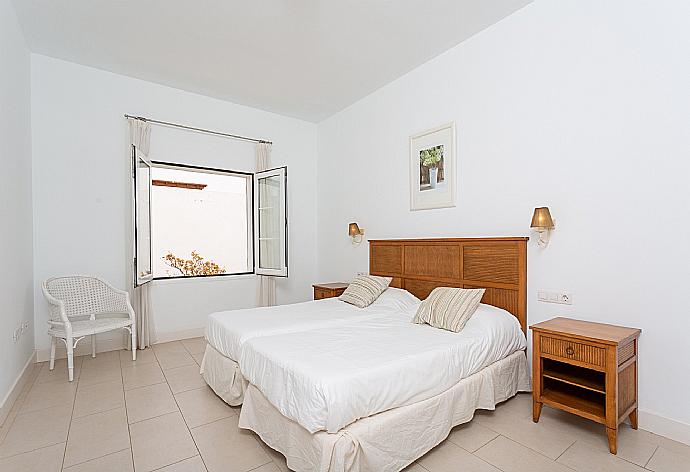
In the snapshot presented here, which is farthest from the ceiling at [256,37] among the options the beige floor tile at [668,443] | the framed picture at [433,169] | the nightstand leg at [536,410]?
the beige floor tile at [668,443]

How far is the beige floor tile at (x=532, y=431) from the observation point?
2203mm

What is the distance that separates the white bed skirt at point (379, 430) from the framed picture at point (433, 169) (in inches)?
69.4

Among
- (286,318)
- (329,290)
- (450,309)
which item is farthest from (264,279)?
(450,309)

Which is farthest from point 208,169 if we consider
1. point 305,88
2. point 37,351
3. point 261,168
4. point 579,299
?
point 579,299

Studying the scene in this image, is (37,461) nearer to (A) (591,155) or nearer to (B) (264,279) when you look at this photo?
(B) (264,279)

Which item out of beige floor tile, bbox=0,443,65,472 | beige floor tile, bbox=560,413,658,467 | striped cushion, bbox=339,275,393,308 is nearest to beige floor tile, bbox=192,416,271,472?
beige floor tile, bbox=0,443,65,472

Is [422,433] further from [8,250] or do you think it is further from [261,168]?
[261,168]

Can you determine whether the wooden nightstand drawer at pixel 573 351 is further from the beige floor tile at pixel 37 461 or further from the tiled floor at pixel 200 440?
the beige floor tile at pixel 37 461

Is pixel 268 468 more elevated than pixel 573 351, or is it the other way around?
pixel 573 351

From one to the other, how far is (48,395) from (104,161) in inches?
97.8

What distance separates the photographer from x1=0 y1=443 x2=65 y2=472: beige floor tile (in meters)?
2.03

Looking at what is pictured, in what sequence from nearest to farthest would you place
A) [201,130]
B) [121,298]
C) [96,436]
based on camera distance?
[96,436]
[121,298]
[201,130]

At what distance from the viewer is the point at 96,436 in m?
2.37

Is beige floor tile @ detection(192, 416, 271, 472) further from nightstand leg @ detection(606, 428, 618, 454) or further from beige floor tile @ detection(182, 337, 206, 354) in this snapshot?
nightstand leg @ detection(606, 428, 618, 454)
